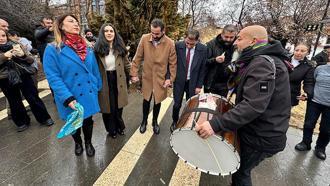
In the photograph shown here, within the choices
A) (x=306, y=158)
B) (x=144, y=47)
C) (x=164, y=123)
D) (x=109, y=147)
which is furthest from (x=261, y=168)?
(x=144, y=47)

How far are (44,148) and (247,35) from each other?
3420 mm

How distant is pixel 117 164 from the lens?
294 cm

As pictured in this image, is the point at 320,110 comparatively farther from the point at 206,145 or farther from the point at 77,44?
the point at 77,44

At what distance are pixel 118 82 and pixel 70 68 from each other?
889 millimetres

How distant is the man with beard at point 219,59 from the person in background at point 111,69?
4.86 ft

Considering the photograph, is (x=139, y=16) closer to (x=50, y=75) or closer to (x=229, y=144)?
(x=50, y=75)

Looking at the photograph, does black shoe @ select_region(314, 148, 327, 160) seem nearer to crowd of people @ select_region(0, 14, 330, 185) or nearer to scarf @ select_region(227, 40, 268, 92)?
crowd of people @ select_region(0, 14, 330, 185)

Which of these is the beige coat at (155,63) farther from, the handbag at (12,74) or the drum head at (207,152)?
the handbag at (12,74)

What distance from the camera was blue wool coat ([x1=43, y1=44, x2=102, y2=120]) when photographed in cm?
229

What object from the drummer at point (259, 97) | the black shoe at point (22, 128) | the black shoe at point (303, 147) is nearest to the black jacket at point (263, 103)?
the drummer at point (259, 97)

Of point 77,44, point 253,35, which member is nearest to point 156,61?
point 77,44

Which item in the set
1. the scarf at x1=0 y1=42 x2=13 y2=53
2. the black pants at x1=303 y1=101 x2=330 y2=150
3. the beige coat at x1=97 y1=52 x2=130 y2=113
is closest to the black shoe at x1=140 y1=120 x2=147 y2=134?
the beige coat at x1=97 y1=52 x2=130 y2=113

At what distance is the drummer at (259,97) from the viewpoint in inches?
62.9

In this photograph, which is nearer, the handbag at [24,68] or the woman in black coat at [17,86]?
the woman in black coat at [17,86]
